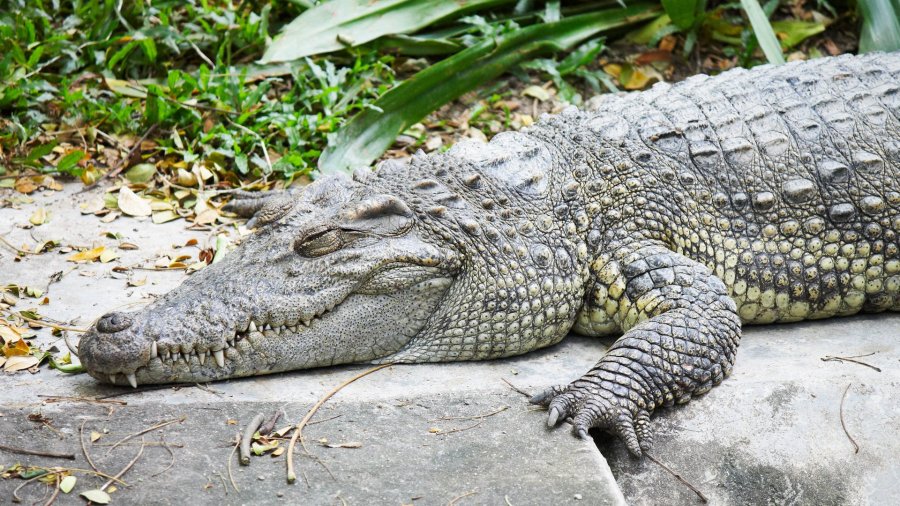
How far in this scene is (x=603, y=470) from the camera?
3.57m

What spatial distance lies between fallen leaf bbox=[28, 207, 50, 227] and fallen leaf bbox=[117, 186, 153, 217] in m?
0.42

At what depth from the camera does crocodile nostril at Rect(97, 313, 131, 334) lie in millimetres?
3895

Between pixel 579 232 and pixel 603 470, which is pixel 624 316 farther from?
pixel 603 470

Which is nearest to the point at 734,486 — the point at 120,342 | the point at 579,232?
the point at 579,232

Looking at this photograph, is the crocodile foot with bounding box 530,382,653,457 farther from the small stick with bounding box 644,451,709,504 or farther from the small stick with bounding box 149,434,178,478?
the small stick with bounding box 149,434,178,478

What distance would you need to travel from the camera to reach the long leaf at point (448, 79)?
20.7ft

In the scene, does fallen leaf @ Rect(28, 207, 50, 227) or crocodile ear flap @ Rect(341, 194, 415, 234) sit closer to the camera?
crocodile ear flap @ Rect(341, 194, 415, 234)

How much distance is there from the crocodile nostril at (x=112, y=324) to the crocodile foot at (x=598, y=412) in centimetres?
169

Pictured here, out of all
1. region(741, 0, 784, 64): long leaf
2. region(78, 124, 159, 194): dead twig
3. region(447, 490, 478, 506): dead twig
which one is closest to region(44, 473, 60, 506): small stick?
region(447, 490, 478, 506): dead twig

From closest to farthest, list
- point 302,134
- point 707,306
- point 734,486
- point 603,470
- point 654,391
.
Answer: point 603,470
point 734,486
point 654,391
point 707,306
point 302,134

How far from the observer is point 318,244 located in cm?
428

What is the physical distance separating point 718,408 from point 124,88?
4621 mm

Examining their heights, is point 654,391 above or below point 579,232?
below

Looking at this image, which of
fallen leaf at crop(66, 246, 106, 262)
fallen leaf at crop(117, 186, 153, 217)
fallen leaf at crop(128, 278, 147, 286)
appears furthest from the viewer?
fallen leaf at crop(117, 186, 153, 217)
